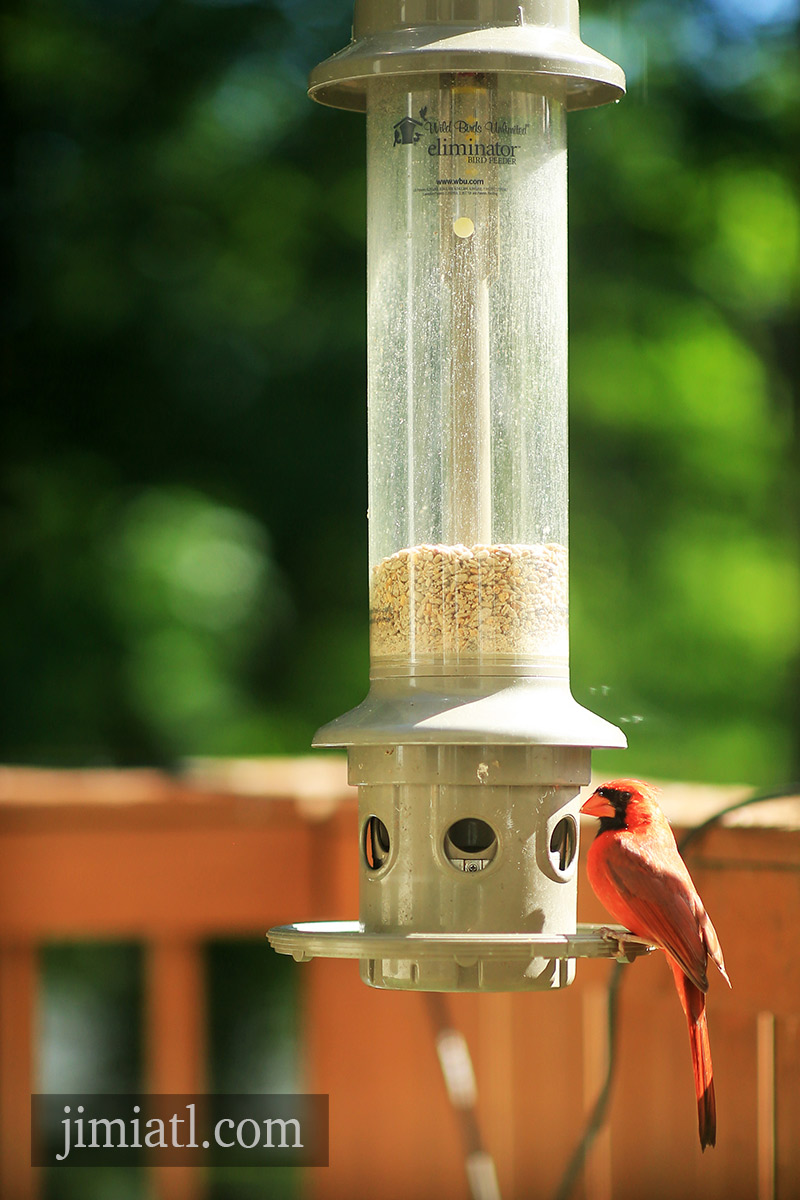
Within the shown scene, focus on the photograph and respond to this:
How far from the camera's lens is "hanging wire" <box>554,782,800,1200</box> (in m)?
3.01

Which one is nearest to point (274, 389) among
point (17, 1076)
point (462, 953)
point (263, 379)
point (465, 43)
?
point (263, 379)

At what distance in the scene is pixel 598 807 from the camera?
7.26ft

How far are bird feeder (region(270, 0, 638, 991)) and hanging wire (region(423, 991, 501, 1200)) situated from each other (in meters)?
1.24

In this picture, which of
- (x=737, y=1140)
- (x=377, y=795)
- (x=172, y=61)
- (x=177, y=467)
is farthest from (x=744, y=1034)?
(x=172, y=61)

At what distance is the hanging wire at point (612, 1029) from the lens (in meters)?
3.01

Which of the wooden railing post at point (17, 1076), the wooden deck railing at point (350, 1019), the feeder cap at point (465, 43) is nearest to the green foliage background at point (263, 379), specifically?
the wooden deck railing at point (350, 1019)

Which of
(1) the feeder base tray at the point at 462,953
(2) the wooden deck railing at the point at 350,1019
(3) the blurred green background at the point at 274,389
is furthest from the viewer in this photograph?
(3) the blurred green background at the point at 274,389

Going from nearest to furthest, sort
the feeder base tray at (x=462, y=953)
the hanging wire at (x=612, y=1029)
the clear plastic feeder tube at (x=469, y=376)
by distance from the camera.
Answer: the feeder base tray at (x=462, y=953)
the clear plastic feeder tube at (x=469, y=376)
the hanging wire at (x=612, y=1029)

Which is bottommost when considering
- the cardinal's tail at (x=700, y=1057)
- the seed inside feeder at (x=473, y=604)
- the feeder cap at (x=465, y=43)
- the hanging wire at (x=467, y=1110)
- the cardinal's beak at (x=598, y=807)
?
the hanging wire at (x=467, y=1110)

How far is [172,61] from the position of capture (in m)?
5.37

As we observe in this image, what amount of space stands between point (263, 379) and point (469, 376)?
10.7ft

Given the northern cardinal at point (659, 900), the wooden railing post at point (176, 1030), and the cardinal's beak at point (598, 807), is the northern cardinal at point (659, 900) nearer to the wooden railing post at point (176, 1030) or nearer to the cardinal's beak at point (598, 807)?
the cardinal's beak at point (598, 807)

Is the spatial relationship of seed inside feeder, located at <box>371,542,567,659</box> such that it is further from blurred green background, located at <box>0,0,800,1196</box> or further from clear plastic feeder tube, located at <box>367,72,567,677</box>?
blurred green background, located at <box>0,0,800,1196</box>

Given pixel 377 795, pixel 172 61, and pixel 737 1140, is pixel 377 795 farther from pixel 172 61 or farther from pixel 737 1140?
pixel 172 61
